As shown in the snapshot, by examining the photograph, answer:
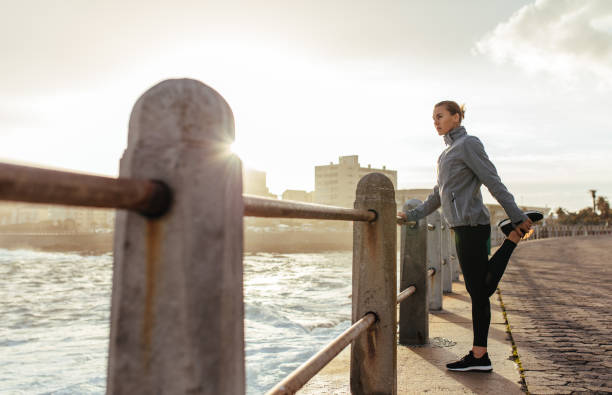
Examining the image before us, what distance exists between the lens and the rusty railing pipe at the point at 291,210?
1.05 metres

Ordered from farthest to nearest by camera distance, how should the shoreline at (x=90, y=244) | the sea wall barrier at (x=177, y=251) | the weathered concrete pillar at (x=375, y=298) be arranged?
1. the shoreline at (x=90, y=244)
2. the weathered concrete pillar at (x=375, y=298)
3. the sea wall barrier at (x=177, y=251)

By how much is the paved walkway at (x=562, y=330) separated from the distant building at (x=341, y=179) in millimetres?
117760

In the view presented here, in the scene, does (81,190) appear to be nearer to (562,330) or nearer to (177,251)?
(177,251)

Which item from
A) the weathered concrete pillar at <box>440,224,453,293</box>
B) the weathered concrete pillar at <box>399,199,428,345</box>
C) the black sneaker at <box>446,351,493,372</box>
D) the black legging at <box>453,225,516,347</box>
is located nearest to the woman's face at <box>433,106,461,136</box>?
the black legging at <box>453,225,516,347</box>

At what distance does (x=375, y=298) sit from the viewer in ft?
7.36

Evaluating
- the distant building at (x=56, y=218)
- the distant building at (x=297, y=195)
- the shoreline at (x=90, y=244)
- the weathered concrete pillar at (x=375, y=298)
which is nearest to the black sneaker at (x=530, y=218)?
the weathered concrete pillar at (x=375, y=298)

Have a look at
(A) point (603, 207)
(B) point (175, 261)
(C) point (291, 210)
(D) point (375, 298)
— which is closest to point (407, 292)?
(D) point (375, 298)

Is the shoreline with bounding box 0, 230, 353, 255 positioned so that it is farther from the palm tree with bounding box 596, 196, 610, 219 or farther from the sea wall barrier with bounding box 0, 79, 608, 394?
the sea wall barrier with bounding box 0, 79, 608, 394

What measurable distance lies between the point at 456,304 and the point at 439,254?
3.18ft

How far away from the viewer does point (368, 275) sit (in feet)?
7.39

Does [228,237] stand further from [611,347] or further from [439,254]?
[439,254]

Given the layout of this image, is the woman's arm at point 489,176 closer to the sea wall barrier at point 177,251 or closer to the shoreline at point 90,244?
the sea wall barrier at point 177,251

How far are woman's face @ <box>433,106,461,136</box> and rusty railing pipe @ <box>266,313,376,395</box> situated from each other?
1.73m

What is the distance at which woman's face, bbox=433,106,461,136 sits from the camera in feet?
11.0
